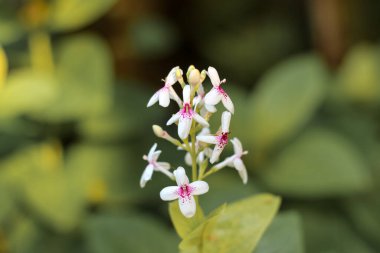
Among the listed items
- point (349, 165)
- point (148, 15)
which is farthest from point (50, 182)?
point (148, 15)

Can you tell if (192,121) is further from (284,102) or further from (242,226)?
(284,102)

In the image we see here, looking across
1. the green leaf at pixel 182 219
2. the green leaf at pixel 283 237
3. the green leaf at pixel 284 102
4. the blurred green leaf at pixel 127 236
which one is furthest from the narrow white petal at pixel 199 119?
the green leaf at pixel 284 102

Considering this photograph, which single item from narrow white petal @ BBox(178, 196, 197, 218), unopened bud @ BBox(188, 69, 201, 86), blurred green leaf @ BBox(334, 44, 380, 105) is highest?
unopened bud @ BBox(188, 69, 201, 86)

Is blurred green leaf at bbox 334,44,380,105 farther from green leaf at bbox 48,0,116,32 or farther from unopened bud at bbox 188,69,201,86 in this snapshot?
unopened bud at bbox 188,69,201,86

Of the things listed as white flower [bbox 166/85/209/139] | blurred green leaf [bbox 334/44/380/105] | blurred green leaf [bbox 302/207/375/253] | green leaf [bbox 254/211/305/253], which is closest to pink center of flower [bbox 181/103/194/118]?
white flower [bbox 166/85/209/139]

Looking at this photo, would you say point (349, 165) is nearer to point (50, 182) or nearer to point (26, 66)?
point (50, 182)

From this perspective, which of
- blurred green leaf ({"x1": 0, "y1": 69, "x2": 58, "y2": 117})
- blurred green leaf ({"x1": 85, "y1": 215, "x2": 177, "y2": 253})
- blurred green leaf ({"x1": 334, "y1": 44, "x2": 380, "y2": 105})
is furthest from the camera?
blurred green leaf ({"x1": 334, "y1": 44, "x2": 380, "y2": 105})

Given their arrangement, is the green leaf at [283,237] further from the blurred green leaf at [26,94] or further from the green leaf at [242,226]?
the blurred green leaf at [26,94]
